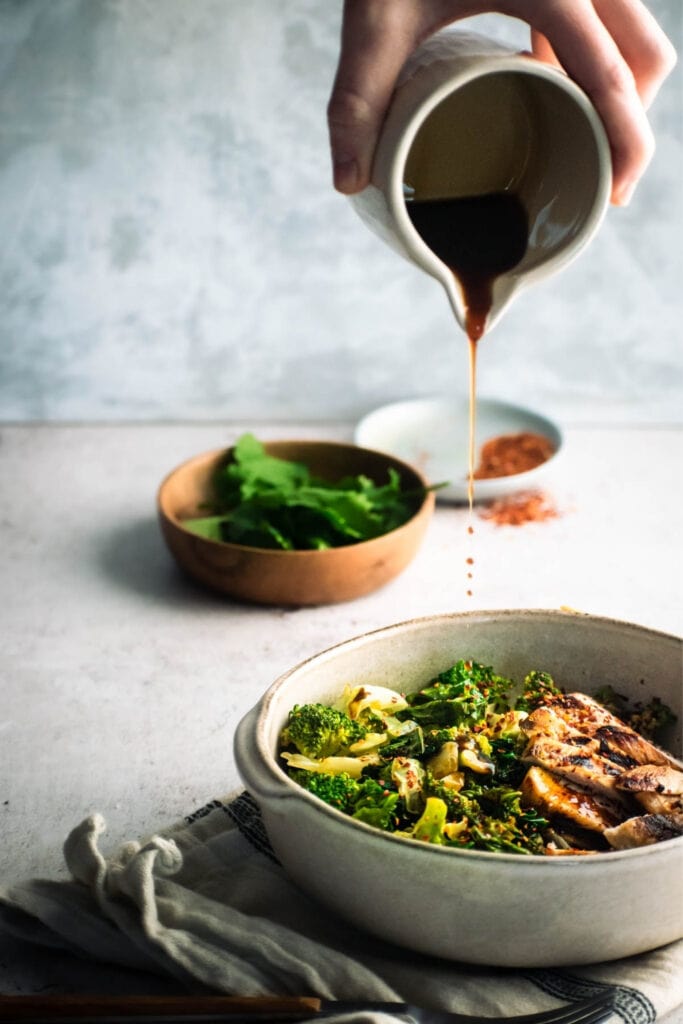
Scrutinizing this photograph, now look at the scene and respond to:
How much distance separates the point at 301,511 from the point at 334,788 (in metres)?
1.03

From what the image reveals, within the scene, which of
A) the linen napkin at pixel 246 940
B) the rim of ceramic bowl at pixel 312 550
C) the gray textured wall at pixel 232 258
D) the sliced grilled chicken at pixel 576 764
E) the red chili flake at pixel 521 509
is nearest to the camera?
the linen napkin at pixel 246 940

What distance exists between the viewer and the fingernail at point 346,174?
1312 millimetres

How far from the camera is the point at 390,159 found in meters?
1.30

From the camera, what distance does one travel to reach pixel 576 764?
137 cm

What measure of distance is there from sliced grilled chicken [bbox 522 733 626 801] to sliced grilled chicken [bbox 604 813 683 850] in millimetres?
81

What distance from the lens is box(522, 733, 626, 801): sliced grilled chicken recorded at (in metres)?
1.36

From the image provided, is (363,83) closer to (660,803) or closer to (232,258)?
(660,803)

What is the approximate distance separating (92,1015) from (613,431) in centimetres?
244

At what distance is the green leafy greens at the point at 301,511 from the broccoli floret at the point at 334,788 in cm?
94

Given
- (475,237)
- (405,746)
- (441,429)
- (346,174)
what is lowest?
(441,429)

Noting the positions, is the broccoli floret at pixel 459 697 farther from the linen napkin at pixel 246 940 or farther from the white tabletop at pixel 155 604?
the white tabletop at pixel 155 604

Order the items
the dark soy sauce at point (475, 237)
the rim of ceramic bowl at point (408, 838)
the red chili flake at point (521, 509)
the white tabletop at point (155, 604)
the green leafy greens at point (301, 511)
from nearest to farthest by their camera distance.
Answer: the rim of ceramic bowl at point (408, 838) < the dark soy sauce at point (475, 237) < the white tabletop at point (155, 604) < the green leafy greens at point (301, 511) < the red chili flake at point (521, 509)

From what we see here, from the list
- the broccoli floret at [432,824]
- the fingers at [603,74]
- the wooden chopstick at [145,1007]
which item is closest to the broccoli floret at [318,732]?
the broccoli floret at [432,824]

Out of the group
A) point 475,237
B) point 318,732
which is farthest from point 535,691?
point 475,237
